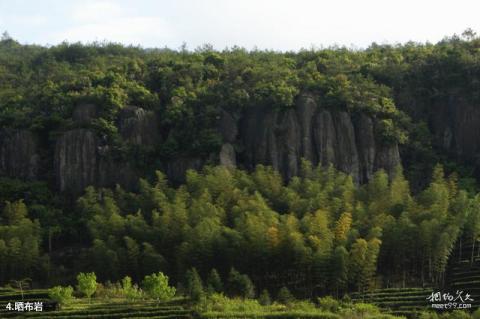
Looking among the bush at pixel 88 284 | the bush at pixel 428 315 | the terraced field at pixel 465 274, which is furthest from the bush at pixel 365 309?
the bush at pixel 88 284

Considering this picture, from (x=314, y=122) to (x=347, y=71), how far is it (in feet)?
25.5

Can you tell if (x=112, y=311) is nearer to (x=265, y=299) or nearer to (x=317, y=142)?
(x=265, y=299)

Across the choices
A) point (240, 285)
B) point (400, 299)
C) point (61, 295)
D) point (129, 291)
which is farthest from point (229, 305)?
point (400, 299)

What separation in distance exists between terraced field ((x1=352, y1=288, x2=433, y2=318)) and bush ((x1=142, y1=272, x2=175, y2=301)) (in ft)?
26.1

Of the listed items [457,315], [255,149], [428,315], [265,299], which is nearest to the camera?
[457,315]

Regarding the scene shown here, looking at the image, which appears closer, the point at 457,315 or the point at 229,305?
the point at 457,315

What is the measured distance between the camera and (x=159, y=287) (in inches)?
1489

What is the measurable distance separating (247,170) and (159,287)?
626 inches

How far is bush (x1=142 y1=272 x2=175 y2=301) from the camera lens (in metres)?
37.8

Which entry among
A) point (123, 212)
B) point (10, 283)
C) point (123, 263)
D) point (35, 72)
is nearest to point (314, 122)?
point (123, 212)

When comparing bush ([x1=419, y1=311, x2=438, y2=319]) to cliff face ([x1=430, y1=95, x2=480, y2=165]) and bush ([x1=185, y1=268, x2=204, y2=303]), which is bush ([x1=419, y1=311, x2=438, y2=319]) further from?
cliff face ([x1=430, y1=95, x2=480, y2=165])

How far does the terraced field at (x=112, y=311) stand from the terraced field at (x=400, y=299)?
25.4 feet

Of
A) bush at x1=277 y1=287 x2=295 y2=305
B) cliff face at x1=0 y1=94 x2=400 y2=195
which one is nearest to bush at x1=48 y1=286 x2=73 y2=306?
bush at x1=277 y1=287 x2=295 y2=305

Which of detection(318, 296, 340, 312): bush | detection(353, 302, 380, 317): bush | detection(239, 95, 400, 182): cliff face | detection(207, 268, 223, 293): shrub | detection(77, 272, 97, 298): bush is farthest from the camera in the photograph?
detection(239, 95, 400, 182): cliff face
